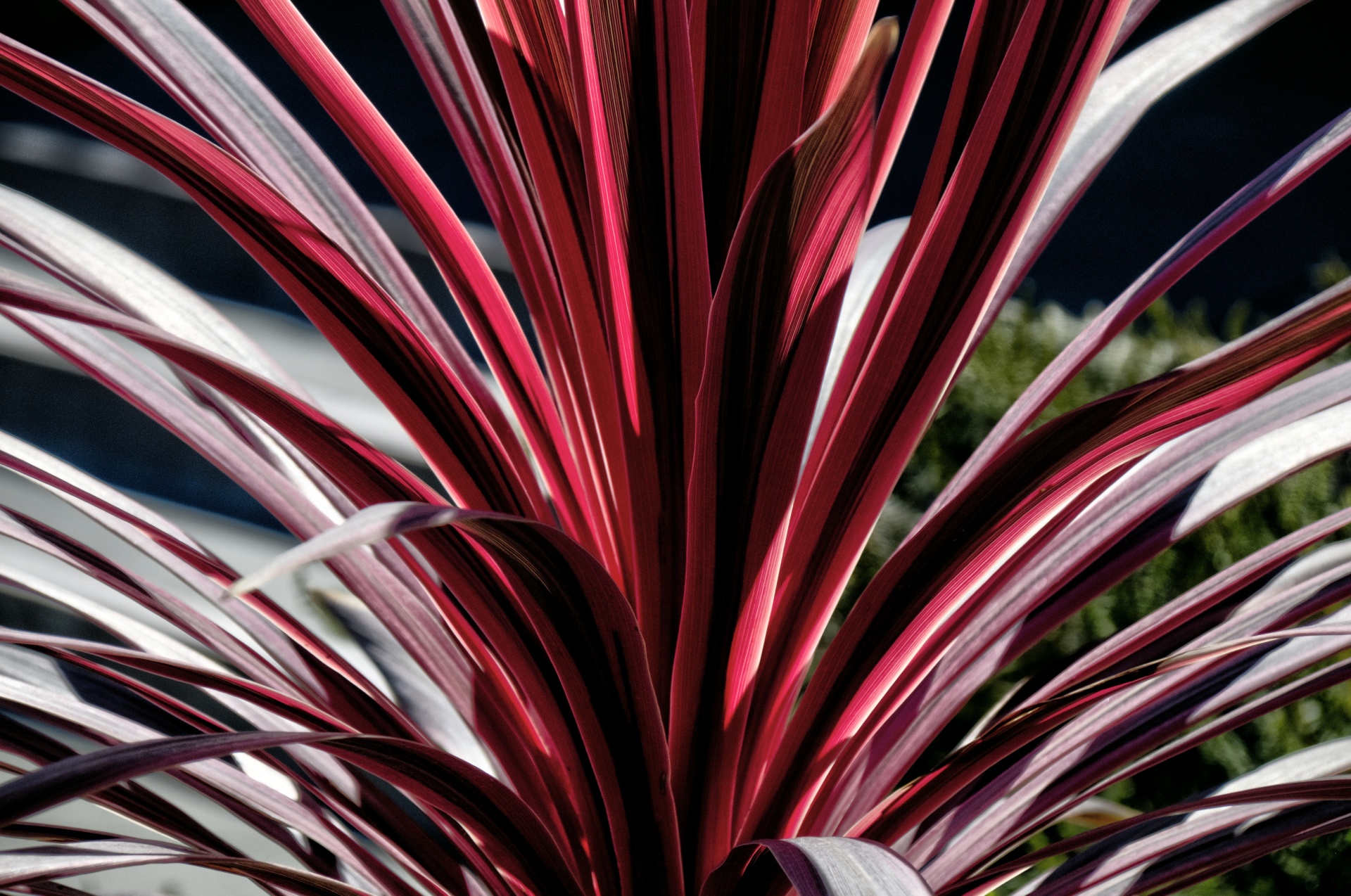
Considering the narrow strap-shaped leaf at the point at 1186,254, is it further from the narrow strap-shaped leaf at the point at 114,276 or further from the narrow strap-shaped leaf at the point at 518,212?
the narrow strap-shaped leaf at the point at 114,276

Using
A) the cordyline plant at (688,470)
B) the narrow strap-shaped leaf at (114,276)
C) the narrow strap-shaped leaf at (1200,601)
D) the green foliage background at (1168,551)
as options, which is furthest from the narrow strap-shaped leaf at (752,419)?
the green foliage background at (1168,551)

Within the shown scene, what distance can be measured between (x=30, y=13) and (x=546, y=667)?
4.77m

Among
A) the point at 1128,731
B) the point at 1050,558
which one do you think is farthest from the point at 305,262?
the point at 1128,731

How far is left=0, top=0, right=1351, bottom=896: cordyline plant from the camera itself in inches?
17.5

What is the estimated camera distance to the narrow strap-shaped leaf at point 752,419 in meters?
0.38

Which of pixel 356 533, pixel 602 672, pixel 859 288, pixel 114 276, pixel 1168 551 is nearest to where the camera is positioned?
pixel 356 533

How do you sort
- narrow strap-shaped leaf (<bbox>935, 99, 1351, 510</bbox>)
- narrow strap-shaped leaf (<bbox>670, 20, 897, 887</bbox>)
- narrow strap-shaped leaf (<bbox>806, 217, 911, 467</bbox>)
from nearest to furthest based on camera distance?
narrow strap-shaped leaf (<bbox>670, 20, 897, 887</bbox>), narrow strap-shaped leaf (<bbox>935, 99, 1351, 510</bbox>), narrow strap-shaped leaf (<bbox>806, 217, 911, 467</bbox>)

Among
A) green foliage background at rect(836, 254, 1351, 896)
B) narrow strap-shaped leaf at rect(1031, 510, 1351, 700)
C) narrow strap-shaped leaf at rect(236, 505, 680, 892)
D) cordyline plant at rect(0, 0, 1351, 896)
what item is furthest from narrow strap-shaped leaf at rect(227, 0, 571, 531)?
green foliage background at rect(836, 254, 1351, 896)

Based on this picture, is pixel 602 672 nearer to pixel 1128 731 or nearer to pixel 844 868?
pixel 844 868

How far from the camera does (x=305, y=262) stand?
49 centimetres

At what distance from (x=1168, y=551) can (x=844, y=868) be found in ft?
3.58

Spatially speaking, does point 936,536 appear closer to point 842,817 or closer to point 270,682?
point 842,817

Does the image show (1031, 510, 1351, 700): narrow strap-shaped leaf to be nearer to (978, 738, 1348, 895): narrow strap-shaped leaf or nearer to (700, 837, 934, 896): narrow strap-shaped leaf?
(978, 738, 1348, 895): narrow strap-shaped leaf

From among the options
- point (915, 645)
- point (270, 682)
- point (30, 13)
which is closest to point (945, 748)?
point (915, 645)
